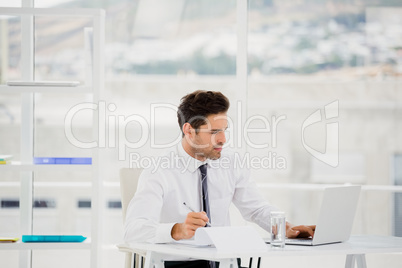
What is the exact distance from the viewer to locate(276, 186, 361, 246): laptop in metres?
2.45

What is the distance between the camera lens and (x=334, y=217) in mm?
2508

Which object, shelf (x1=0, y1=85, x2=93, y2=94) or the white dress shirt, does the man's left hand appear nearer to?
the white dress shirt

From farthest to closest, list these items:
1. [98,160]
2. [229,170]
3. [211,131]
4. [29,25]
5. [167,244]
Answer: [29,25], [98,160], [229,170], [211,131], [167,244]

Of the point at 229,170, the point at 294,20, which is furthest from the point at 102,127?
the point at 294,20

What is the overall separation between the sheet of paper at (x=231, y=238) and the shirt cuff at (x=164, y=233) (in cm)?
12

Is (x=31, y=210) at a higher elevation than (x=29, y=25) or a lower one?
lower

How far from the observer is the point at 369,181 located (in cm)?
429

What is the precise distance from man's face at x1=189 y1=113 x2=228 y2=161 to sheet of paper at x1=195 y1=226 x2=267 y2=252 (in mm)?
553

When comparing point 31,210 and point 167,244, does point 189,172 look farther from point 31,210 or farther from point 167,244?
point 31,210

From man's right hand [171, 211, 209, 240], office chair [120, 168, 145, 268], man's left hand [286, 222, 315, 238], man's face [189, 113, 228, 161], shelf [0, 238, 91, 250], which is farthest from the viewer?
→ shelf [0, 238, 91, 250]

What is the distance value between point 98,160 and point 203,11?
1.24 meters

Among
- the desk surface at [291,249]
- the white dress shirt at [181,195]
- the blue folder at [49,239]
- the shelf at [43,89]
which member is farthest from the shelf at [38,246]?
the desk surface at [291,249]

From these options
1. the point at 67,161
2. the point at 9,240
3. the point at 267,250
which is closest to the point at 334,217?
the point at 267,250

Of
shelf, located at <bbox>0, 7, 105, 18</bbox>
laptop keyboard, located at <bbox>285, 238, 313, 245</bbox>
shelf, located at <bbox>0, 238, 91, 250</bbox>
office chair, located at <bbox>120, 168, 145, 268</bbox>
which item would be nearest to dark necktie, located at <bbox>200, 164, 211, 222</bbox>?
laptop keyboard, located at <bbox>285, 238, 313, 245</bbox>
